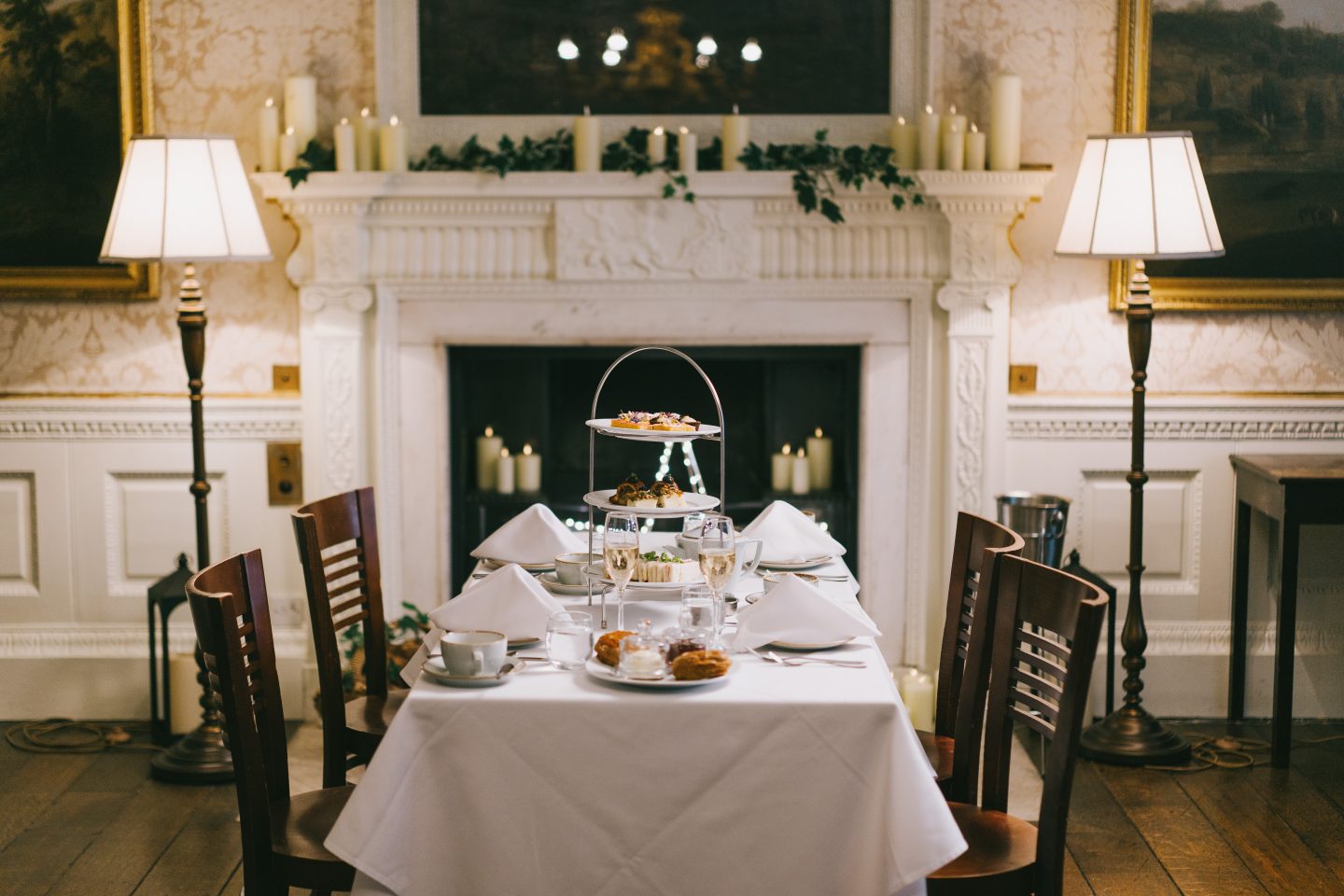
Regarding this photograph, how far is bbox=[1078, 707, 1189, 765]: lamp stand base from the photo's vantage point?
3875 millimetres

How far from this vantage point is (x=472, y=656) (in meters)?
2.13

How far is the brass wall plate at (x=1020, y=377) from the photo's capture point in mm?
4238

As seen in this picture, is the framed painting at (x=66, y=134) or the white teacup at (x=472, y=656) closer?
the white teacup at (x=472, y=656)

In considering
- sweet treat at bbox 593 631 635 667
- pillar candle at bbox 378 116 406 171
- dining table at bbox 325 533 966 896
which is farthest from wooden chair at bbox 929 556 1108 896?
pillar candle at bbox 378 116 406 171

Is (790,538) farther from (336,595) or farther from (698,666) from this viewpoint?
(336,595)

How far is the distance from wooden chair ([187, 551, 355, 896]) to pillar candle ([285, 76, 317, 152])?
206 centimetres

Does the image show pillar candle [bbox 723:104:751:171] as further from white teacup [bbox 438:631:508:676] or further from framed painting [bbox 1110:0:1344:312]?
white teacup [bbox 438:631:508:676]

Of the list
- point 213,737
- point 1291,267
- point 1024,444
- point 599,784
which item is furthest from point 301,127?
point 1291,267

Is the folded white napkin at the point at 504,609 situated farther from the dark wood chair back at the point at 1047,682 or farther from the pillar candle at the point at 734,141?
the pillar candle at the point at 734,141

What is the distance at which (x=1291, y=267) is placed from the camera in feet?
13.7

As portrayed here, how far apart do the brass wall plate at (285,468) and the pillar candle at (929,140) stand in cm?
210

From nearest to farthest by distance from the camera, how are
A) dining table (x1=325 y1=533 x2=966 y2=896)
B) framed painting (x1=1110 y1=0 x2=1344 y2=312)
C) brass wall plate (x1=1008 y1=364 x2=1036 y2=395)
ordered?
dining table (x1=325 y1=533 x2=966 y2=896) → framed painting (x1=1110 y1=0 x2=1344 y2=312) → brass wall plate (x1=1008 y1=364 x2=1036 y2=395)

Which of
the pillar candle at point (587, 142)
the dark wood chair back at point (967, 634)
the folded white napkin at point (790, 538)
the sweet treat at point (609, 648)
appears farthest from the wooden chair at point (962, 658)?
the pillar candle at point (587, 142)

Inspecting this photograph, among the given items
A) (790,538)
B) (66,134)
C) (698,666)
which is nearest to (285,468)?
(66,134)
